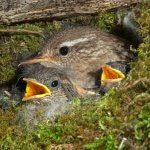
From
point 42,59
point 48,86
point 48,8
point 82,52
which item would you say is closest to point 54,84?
point 48,86

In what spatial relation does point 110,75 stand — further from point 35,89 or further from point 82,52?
point 35,89

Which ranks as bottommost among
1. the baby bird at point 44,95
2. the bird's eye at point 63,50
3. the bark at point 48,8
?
the baby bird at point 44,95

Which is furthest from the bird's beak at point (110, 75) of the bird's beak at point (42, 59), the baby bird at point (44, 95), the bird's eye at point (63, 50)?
the bird's beak at point (42, 59)

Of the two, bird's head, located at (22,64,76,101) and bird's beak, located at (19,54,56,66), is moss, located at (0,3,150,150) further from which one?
bird's beak, located at (19,54,56,66)

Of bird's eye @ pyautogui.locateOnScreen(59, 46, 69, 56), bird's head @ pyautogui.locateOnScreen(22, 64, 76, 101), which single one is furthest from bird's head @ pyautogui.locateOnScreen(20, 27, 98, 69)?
bird's head @ pyautogui.locateOnScreen(22, 64, 76, 101)

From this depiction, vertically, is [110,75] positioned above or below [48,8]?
below

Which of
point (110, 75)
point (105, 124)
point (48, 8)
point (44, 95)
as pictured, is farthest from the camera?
point (48, 8)

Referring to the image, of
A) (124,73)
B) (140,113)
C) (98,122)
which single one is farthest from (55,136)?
(124,73)

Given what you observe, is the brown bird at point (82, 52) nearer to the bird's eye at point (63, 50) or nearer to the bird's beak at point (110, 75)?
the bird's eye at point (63, 50)
